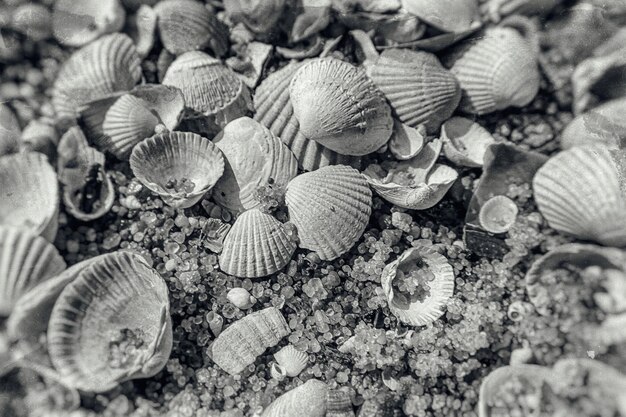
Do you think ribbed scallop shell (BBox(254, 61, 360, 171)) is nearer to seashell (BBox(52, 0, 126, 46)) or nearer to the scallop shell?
seashell (BBox(52, 0, 126, 46))

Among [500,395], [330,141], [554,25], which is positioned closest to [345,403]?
[500,395]

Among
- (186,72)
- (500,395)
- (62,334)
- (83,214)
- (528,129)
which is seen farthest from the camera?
(528,129)

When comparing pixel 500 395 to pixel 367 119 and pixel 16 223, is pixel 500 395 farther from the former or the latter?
pixel 16 223

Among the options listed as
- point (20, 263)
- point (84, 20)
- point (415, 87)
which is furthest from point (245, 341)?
point (84, 20)

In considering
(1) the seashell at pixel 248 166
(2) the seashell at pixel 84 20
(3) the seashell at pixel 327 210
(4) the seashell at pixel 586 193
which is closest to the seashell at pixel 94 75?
(2) the seashell at pixel 84 20

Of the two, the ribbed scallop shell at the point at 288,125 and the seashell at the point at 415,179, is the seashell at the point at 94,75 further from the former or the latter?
the seashell at the point at 415,179

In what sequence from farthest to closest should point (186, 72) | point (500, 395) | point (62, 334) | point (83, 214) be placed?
point (186, 72), point (83, 214), point (500, 395), point (62, 334)

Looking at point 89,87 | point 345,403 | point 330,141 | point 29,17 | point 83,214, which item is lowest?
point 345,403
